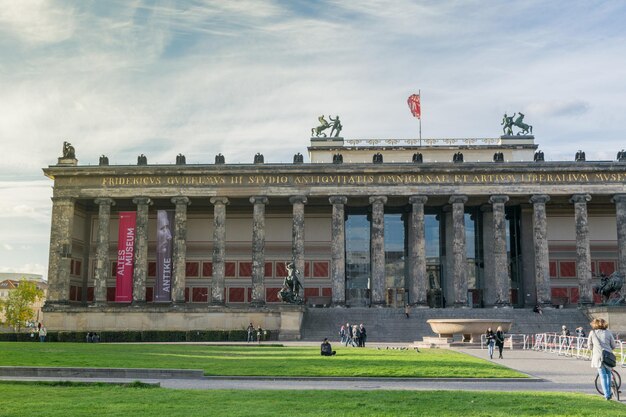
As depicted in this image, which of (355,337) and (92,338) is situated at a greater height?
(355,337)

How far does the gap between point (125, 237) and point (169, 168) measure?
7.49m

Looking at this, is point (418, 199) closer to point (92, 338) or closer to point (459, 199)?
point (459, 199)

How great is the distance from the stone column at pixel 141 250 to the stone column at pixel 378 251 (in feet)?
68.1

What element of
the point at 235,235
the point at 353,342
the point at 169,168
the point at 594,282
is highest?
the point at 169,168

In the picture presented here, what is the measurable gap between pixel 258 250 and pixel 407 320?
49.5ft

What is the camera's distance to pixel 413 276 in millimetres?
63781

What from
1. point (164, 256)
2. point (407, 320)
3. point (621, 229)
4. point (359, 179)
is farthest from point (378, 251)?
point (621, 229)

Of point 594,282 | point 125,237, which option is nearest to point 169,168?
point 125,237

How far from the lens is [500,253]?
208ft

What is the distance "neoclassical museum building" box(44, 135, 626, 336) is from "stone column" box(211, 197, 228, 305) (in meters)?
0.12

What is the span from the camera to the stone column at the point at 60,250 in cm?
6372

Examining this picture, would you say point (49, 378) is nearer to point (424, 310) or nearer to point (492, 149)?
point (424, 310)

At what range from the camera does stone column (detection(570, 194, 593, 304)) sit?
6197cm

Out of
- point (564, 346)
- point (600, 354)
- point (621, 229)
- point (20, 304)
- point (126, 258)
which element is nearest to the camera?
point (600, 354)
